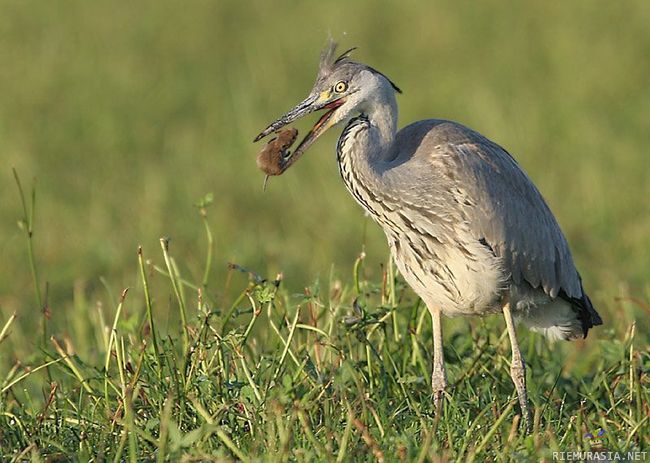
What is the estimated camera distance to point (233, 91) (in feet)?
40.5

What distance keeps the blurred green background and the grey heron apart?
200 centimetres

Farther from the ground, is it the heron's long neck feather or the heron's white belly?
the heron's long neck feather

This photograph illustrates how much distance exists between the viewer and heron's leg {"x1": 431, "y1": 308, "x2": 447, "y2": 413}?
502 cm

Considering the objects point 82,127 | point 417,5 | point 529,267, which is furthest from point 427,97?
point 529,267

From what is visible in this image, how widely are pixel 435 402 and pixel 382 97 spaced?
1.25m

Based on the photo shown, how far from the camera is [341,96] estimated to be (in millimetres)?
5152

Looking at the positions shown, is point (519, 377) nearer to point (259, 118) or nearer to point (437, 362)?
point (437, 362)

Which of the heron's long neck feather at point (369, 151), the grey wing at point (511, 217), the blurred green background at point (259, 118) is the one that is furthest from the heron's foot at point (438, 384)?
the blurred green background at point (259, 118)

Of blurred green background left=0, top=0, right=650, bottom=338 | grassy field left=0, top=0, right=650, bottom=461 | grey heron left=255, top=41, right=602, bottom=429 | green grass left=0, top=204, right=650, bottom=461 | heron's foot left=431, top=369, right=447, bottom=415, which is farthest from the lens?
blurred green background left=0, top=0, right=650, bottom=338

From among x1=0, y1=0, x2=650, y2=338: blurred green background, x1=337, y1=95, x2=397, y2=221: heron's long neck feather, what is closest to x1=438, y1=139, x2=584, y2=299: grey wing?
x1=337, y1=95, x2=397, y2=221: heron's long neck feather

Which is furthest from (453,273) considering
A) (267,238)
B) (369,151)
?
(267,238)

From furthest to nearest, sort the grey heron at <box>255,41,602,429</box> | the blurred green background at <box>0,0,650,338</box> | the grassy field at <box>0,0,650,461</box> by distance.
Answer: the blurred green background at <box>0,0,650,338</box> → the grey heron at <box>255,41,602,429</box> → the grassy field at <box>0,0,650,461</box>

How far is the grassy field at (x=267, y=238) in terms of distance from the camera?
449 centimetres

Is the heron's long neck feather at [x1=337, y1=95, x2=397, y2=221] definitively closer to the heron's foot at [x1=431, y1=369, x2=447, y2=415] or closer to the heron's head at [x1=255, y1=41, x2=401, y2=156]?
the heron's head at [x1=255, y1=41, x2=401, y2=156]
